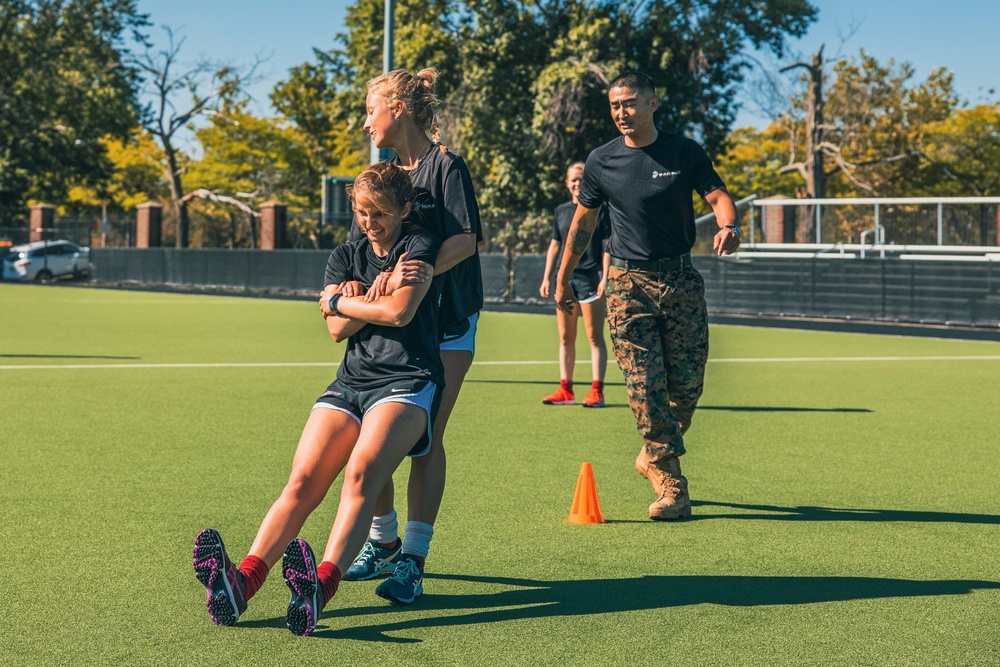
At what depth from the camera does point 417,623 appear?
4.35m

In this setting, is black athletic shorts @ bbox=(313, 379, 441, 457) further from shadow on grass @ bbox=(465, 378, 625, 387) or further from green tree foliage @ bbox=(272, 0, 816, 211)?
green tree foliage @ bbox=(272, 0, 816, 211)

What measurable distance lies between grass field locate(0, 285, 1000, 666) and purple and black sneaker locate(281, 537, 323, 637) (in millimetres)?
97

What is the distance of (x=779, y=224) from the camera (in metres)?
27.7

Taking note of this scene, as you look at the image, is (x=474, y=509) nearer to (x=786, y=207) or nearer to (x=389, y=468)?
(x=389, y=468)

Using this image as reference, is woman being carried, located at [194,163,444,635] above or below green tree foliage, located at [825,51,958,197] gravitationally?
below

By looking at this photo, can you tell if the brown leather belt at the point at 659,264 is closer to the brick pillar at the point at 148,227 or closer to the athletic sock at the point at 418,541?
the athletic sock at the point at 418,541

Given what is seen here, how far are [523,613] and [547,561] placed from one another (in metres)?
0.78

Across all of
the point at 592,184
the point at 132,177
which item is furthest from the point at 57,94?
the point at 592,184

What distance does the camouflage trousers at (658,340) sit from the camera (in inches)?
246

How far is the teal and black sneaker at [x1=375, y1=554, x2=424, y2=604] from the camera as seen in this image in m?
4.55

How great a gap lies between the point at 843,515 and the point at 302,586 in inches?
127

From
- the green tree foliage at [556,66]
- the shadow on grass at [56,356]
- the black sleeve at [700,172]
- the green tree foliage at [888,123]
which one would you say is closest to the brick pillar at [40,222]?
the green tree foliage at [556,66]

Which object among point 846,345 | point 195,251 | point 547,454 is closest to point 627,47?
point 195,251

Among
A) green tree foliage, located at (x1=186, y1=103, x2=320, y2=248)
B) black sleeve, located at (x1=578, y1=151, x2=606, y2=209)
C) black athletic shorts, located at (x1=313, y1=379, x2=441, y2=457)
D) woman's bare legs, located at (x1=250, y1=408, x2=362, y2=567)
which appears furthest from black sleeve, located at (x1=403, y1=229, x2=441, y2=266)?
green tree foliage, located at (x1=186, y1=103, x2=320, y2=248)
